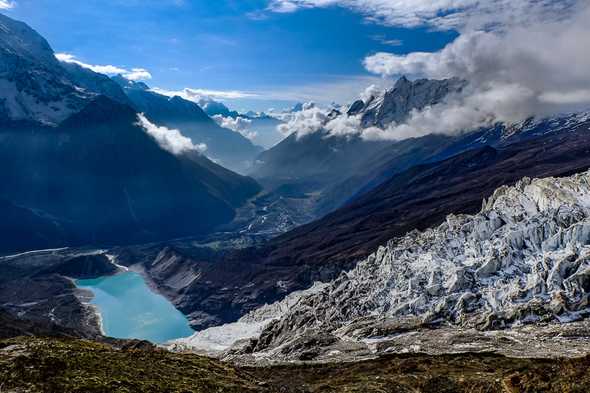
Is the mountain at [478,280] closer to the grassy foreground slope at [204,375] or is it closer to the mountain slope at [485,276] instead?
the mountain slope at [485,276]

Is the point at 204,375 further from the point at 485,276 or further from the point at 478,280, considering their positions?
the point at 485,276

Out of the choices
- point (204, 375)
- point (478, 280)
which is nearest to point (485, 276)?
point (478, 280)

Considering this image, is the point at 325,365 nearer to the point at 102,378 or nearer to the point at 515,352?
the point at 515,352

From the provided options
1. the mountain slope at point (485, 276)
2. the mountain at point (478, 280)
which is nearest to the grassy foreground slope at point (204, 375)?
the mountain slope at point (485, 276)

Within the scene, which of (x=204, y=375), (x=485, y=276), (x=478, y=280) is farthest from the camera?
(x=485, y=276)

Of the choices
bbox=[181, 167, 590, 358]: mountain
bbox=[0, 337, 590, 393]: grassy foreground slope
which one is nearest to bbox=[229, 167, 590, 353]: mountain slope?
bbox=[181, 167, 590, 358]: mountain

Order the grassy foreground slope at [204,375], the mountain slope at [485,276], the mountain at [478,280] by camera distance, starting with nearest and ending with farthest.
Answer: the grassy foreground slope at [204,375]
the mountain slope at [485,276]
the mountain at [478,280]

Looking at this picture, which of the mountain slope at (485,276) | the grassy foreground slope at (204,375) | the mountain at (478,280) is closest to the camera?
the grassy foreground slope at (204,375)

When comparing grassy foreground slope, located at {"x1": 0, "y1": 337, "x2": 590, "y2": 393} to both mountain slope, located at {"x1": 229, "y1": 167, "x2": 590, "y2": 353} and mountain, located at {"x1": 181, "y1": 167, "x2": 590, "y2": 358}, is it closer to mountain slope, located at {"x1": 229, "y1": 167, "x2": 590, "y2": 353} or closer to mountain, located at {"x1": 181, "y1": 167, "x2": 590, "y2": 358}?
mountain slope, located at {"x1": 229, "y1": 167, "x2": 590, "y2": 353}
